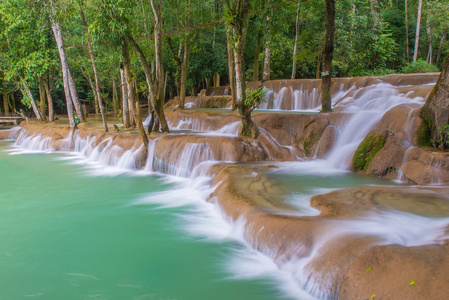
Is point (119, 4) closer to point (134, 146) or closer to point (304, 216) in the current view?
point (134, 146)

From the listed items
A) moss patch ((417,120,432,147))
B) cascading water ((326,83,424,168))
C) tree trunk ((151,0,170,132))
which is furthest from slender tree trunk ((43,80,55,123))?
moss patch ((417,120,432,147))

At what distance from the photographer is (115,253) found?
4.85 meters

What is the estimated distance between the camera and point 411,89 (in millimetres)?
11055

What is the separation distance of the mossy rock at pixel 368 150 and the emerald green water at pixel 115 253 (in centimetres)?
417

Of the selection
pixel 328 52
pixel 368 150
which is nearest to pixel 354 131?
pixel 368 150

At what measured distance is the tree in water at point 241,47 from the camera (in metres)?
8.83

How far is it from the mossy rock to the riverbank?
83.4 inches

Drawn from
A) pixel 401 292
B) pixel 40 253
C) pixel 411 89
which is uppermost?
pixel 411 89

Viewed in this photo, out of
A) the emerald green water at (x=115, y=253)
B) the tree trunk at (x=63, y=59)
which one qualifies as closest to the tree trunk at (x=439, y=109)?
the emerald green water at (x=115, y=253)

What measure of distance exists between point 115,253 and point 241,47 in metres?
6.61

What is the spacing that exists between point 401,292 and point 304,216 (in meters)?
1.74

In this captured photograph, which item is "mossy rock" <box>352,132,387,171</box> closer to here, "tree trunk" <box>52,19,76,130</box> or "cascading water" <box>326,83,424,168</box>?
"cascading water" <box>326,83,424,168</box>

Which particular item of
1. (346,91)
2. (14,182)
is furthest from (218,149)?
(346,91)

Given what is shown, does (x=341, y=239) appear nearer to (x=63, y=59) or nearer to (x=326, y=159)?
(x=326, y=159)
